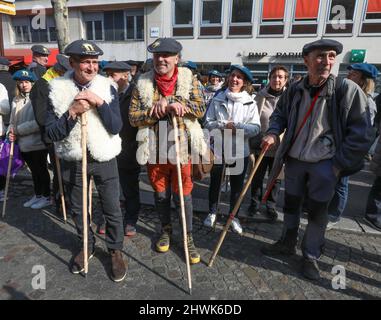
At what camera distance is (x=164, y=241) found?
349cm

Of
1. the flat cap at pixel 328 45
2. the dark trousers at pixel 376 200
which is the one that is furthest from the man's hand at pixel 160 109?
the dark trousers at pixel 376 200

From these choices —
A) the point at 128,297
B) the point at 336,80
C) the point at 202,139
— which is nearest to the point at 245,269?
the point at 128,297

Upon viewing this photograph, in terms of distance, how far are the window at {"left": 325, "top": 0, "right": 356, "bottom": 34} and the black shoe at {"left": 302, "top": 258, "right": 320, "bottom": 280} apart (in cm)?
1622

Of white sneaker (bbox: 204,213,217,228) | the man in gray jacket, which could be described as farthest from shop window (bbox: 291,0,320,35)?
white sneaker (bbox: 204,213,217,228)

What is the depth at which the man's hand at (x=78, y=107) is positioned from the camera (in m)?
2.56

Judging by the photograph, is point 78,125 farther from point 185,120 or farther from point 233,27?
point 233,27

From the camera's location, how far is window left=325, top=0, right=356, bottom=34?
49.5 ft

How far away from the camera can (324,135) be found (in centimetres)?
274

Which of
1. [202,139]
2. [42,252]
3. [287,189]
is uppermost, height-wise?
[202,139]

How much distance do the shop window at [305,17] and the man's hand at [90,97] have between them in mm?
16369

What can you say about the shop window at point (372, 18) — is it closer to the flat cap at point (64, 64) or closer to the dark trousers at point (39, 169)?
the flat cap at point (64, 64)

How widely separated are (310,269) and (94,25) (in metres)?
21.6
